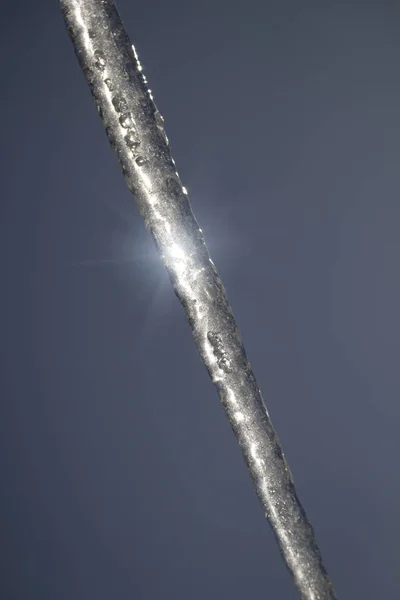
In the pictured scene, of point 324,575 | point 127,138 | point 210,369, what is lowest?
point 324,575

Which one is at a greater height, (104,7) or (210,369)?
(104,7)

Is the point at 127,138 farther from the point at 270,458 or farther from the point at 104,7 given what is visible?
the point at 270,458

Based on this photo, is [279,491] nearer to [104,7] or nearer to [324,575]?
[324,575]

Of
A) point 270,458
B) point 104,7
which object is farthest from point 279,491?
point 104,7

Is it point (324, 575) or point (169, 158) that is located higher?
point (169, 158)

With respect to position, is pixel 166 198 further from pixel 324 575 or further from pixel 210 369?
pixel 324 575

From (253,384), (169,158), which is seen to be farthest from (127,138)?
(253,384)
